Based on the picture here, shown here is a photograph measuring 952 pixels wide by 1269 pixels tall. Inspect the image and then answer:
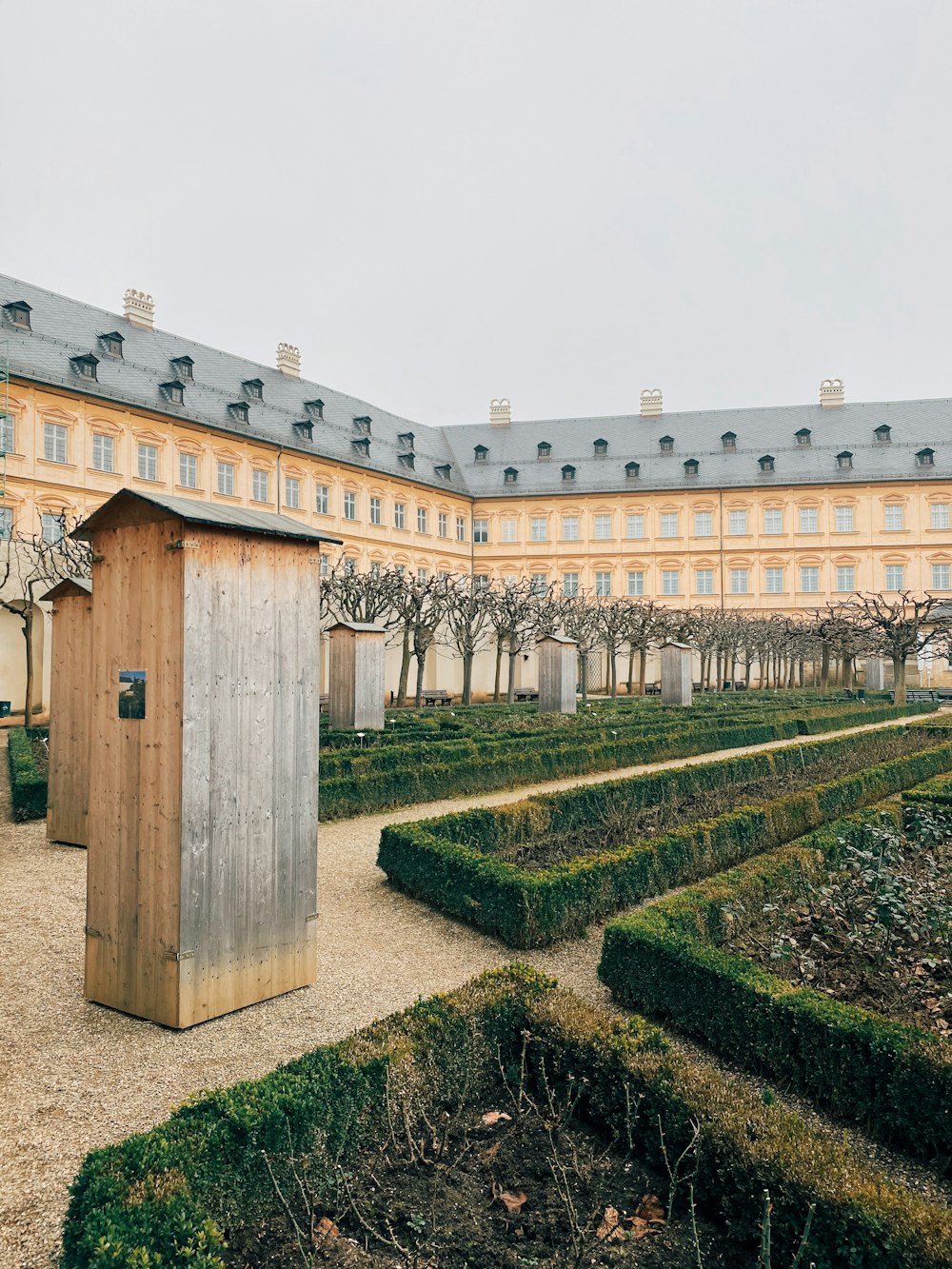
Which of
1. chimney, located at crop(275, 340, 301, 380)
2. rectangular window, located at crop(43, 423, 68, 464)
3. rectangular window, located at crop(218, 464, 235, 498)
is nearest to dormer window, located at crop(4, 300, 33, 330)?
rectangular window, located at crop(43, 423, 68, 464)

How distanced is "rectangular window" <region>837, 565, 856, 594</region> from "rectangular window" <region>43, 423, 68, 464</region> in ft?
115

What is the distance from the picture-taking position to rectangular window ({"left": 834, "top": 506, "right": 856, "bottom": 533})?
40.9m

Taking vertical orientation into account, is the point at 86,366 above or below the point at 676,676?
above

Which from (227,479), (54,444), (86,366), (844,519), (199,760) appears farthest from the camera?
(844,519)

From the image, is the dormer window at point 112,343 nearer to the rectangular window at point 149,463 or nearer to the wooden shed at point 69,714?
the rectangular window at point 149,463

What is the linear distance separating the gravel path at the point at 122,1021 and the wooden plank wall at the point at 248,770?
28cm

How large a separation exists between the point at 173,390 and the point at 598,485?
22.1 m

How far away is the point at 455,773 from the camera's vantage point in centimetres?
1045

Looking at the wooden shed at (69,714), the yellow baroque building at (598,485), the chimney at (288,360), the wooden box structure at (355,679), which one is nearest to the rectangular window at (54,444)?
the yellow baroque building at (598,485)

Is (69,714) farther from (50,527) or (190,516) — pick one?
(50,527)

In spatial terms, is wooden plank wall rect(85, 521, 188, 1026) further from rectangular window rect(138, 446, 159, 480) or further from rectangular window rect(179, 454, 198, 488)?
rectangular window rect(179, 454, 198, 488)

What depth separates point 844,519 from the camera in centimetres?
4103

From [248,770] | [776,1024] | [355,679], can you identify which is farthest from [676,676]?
[248,770]

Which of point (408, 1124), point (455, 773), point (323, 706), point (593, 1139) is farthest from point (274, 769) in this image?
point (323, 706)
